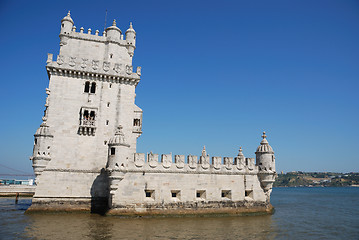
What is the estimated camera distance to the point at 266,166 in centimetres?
2850

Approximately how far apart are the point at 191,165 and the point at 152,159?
169 inches

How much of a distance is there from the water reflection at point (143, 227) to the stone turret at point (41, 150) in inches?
180

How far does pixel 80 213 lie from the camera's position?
83.0ft

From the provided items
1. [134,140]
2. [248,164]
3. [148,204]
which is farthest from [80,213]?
[248,164]

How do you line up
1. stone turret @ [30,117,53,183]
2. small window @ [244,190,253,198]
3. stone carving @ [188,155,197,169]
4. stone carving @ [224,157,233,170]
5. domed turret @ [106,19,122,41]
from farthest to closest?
domed turret @ [106,19,122,41]
small window @ [244,190,253,198]
stone carving @ [224,157,233,170]
stone carving @ [188,155,197,169]
stone turret @ [30,117,53,183]

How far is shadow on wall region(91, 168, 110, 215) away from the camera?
85.1 feet

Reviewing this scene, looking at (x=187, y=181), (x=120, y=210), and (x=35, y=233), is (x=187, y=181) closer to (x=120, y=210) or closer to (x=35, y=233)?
(x=120, y=210)

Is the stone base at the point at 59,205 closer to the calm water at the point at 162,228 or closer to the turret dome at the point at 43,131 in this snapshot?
the calm water at the point at 162,228

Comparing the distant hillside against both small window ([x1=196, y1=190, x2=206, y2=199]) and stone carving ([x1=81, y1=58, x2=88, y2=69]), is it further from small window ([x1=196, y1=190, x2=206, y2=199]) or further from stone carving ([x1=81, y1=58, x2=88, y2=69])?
stone carving ([x1=81, y1=58, x2=88, y2=69])

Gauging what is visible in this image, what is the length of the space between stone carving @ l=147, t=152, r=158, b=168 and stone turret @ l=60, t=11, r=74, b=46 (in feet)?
53.4

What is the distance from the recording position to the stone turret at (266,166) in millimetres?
28280

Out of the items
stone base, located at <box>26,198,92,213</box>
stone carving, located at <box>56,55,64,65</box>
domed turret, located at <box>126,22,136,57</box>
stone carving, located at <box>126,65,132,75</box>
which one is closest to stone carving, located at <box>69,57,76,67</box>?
stone carving, located at <box>56,55,64,65</box>

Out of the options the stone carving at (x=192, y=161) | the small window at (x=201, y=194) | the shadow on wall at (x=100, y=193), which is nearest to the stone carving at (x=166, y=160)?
the stone carving at (x=192, y=161)

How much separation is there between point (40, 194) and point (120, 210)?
855 centimetres
